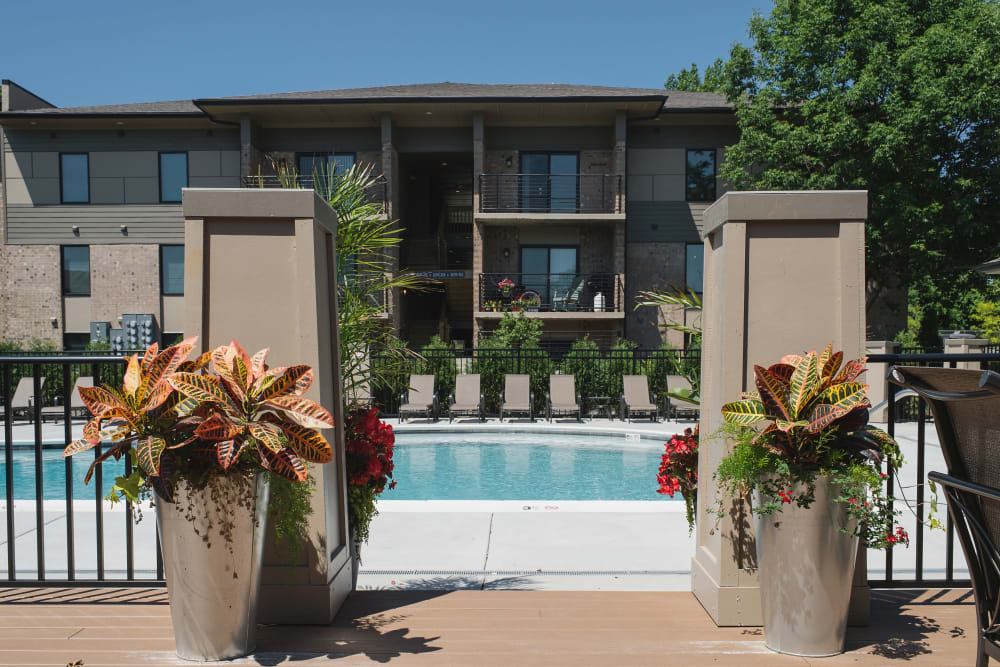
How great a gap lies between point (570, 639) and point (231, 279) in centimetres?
224

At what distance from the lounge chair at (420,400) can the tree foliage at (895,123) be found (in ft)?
34.7

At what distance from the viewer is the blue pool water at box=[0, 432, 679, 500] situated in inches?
362

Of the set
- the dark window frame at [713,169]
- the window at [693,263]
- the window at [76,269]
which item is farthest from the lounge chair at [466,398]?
the window at [76,269]

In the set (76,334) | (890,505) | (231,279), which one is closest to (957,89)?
(890,505)

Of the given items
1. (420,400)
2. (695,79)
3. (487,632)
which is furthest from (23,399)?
(695,79)

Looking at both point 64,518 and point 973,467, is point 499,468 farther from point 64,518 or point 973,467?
point 973,467

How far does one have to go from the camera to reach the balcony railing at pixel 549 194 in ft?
65.1

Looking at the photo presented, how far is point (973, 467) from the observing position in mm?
1938

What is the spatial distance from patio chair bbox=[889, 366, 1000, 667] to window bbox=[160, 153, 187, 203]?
70.7 feet

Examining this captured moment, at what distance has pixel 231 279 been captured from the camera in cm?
309

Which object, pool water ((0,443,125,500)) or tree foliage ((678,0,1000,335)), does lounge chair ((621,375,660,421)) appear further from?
pool water ((0,443,125,500))

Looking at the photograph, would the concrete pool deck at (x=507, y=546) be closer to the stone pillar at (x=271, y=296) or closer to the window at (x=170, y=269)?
the stone pillar at (x=271, y=296)

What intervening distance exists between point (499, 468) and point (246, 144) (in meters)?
13.4

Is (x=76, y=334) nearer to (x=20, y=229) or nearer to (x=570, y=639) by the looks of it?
(x=20, y=229)
